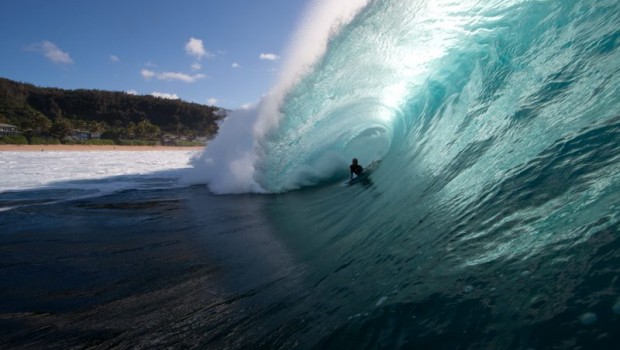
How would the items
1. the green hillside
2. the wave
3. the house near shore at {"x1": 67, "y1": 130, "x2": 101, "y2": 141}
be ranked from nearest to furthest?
1. the wave
2. the green hillside
3. the house near shore at {"x1": 67, "y1": 130, "x2": 101, "y2": 141}

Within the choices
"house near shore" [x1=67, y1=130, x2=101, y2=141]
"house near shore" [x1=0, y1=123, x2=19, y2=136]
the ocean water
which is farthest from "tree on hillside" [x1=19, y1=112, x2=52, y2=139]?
the ocean water

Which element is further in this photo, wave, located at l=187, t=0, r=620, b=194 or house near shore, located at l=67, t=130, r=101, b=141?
house near shore, located at l=67, t=130, r=101, b=141

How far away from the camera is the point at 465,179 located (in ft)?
15.7

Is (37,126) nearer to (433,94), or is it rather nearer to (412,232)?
(433,94)

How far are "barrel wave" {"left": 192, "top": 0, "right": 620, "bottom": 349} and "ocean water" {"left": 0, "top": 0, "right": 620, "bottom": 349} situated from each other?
0.02m

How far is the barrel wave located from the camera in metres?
2.18

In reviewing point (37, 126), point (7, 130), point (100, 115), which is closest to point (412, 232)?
point (37, 126)

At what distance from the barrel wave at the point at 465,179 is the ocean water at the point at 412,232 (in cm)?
2

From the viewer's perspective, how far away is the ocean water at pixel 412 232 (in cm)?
223

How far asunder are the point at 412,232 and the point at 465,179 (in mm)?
1239

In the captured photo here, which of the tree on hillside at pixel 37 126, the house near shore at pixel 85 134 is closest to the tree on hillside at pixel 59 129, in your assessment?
the tree on hillside at pixel 37 126

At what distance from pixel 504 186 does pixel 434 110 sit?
6.28 m

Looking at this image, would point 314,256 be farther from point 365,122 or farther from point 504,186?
point 365,122

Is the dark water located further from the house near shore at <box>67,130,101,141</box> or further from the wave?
the house near shore at <box>67,130,101,141</box>
